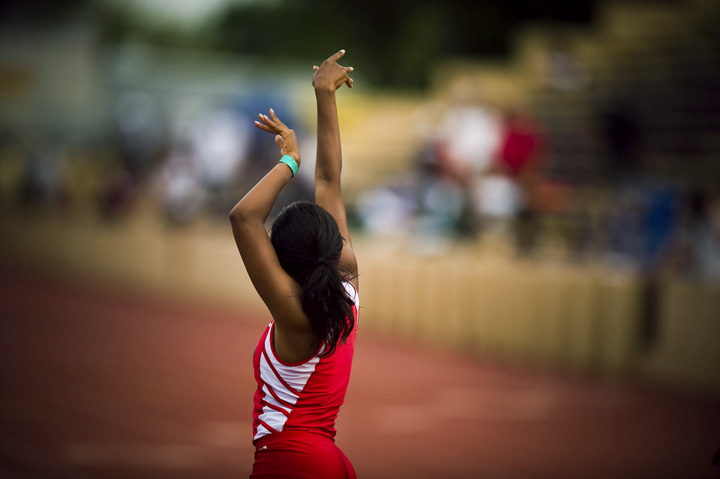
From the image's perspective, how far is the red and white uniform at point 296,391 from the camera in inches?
134

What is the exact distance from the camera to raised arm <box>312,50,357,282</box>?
150 inches

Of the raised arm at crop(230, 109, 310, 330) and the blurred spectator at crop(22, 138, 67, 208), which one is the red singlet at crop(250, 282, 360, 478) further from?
the blurred spectator at crop(22, 138, 67, 208)

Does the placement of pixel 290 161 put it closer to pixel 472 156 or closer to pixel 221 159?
pixel 472 156

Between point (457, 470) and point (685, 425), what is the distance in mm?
2908

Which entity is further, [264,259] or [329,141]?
[329,141]

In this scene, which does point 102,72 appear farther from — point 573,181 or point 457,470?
point 457,470

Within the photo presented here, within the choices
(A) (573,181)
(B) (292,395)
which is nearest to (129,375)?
(B) (292,395)

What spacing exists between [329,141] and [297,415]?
3.92ft

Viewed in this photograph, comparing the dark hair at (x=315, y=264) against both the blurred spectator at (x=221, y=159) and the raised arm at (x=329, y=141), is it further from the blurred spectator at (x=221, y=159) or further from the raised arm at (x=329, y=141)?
the blurred spectator at (x=221, y=159)

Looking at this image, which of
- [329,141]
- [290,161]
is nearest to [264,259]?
[290,161]

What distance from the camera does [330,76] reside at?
3816 mm

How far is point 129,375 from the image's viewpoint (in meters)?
10.9

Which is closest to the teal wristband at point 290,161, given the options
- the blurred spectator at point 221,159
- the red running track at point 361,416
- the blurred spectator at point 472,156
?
Result: the red running track at point 361,416

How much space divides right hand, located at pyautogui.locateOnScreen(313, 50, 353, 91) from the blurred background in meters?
4.20
